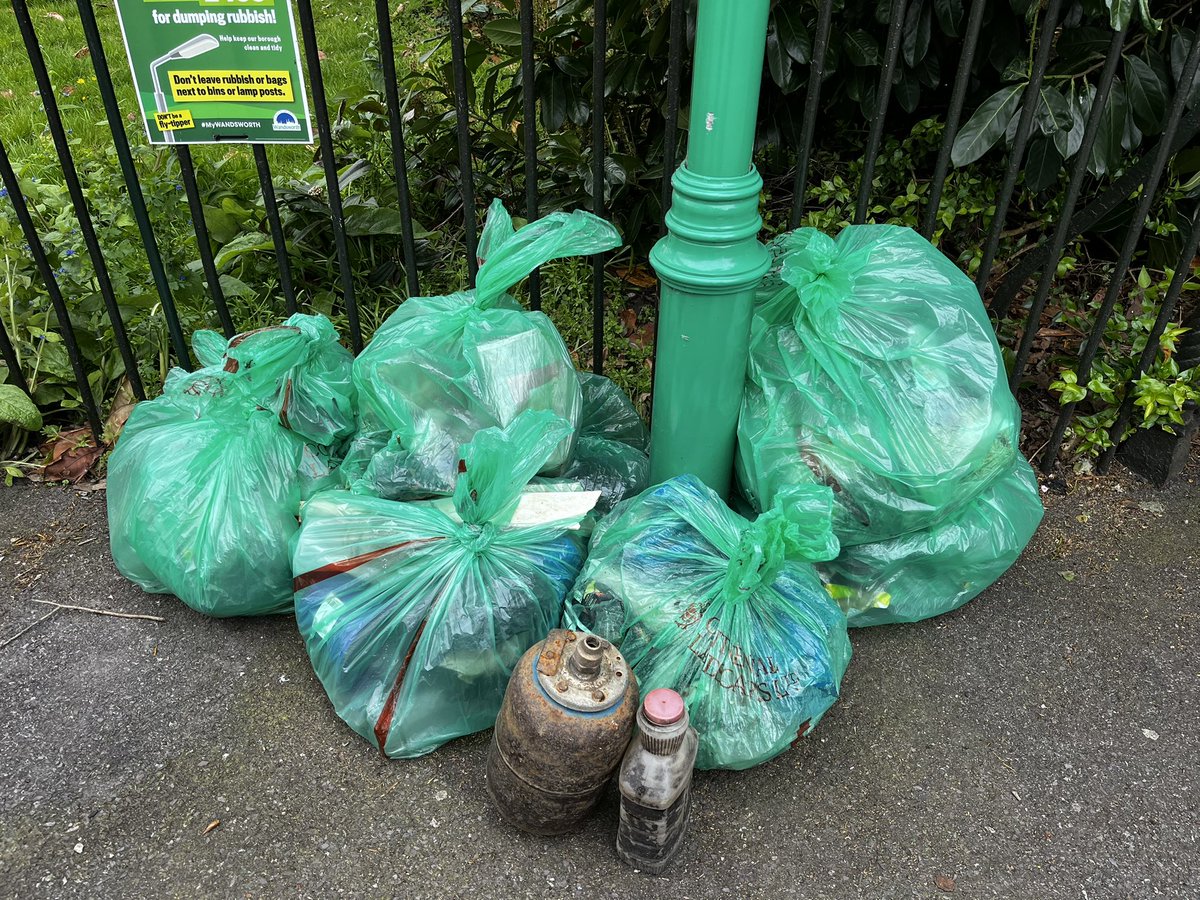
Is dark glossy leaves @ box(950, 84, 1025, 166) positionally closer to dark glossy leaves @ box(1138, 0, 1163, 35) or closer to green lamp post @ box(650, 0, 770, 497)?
dark glossy leaves @ box(1138, 0, 1163, 35)

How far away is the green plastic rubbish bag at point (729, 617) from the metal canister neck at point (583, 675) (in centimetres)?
18

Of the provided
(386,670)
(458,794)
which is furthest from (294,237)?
(458,794)

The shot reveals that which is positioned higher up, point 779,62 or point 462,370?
point 779,62

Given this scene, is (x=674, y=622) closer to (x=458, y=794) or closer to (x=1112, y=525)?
(x=458, y=794)

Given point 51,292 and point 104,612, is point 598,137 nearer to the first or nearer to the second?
point 51,292

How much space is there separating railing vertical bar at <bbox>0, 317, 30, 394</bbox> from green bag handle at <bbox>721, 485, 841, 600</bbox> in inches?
82.8

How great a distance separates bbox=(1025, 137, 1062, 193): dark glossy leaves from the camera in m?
2.44

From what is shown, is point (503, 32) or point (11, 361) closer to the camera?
point (11, 361)

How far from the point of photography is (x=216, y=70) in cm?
215

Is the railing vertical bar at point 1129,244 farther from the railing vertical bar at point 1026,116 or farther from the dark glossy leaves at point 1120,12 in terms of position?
the railing vertical bar at point 1026,116

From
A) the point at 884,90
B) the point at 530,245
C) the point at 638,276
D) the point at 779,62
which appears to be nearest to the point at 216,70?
the point at 530,245

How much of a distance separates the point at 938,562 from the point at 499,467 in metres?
1.05

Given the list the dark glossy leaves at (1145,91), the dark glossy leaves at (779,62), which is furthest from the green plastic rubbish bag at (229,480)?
the dark glossy leaves at (1145,91)

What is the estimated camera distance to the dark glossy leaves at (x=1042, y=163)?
8.00 ft
